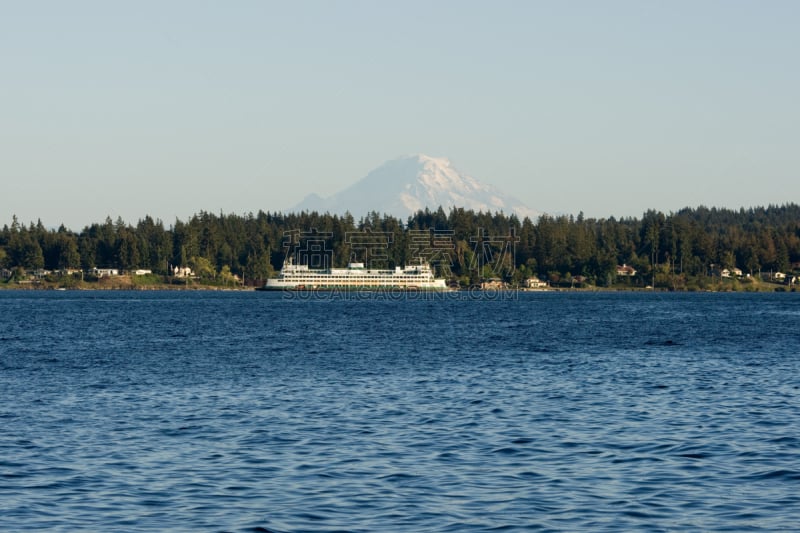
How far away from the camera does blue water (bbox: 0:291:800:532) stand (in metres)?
23.6

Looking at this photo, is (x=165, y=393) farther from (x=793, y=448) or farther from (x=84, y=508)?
(x=793, y=448)

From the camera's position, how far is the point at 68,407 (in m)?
41.5

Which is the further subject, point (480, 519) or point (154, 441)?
point (154, 441)

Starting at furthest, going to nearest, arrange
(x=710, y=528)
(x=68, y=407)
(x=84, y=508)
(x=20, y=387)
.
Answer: (x=20, y=387), (x=68, y=407), (x=84, y=508), (x=710, y=528)

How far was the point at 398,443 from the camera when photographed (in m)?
32.7

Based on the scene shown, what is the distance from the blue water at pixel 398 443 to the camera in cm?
2361

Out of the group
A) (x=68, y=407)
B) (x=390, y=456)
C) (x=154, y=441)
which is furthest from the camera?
(x=68, y=407)

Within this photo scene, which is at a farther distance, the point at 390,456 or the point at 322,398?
the point at 322,398

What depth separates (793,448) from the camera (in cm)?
3162

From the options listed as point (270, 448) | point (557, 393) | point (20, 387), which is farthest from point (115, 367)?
point (270, 448)

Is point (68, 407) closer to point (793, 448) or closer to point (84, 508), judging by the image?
point (84, 508)

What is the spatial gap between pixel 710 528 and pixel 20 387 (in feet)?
120

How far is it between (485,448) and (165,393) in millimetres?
19963

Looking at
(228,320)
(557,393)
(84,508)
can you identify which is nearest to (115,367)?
(557,393)
